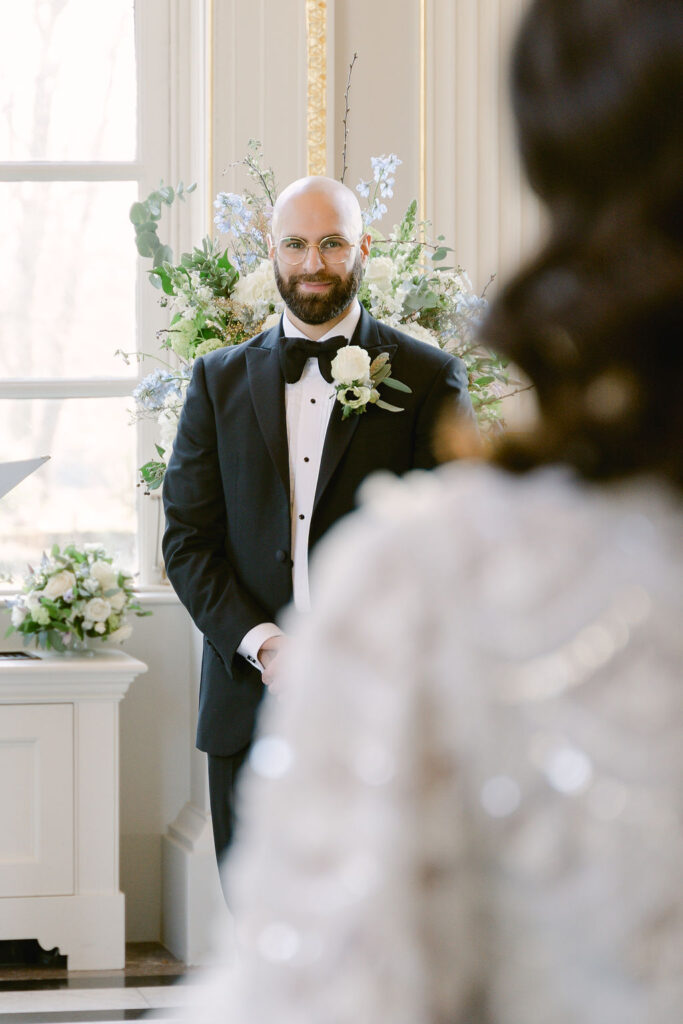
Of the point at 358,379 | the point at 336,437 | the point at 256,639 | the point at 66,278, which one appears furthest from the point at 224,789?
the point at 66,278

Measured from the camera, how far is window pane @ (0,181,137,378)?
486 cm

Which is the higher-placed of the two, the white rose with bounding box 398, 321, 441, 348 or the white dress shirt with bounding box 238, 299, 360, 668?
the white rose with bounding box 398, 321, 441, 348

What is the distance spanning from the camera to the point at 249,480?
9.77ft

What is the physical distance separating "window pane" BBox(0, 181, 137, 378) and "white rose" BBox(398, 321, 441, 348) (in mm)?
1804

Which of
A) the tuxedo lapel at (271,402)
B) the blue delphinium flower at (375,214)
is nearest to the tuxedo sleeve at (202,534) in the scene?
the tuxedo lapel at (271,402)

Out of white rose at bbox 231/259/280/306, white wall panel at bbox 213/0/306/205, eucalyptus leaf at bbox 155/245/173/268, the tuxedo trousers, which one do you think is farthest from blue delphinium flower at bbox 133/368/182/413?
white wall panel at bbox 213/0/306/205

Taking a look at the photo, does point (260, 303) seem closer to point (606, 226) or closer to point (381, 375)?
point (381, 375)

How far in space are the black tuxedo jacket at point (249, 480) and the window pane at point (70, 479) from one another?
1801 mm

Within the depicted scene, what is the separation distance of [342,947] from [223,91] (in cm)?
432

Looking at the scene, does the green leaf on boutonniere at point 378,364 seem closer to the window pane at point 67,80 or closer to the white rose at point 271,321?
the white rose at point 271,321

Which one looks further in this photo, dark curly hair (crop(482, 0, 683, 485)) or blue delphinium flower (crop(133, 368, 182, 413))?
blue delphinium flower (crop(133, 368, 182, 413))

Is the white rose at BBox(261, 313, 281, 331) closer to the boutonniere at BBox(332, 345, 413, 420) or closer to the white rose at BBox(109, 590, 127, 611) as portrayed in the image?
the boutonniere at BBox(332, 345, 413, 420)

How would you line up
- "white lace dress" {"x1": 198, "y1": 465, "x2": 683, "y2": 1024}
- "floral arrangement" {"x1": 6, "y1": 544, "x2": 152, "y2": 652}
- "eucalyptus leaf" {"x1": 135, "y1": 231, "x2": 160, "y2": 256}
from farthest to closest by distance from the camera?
1. "floral arrangement" {"x1": 6, "y1": 544, "x2": 152, "y2": 652}
2. "eucalyptus leaf" {"x1": 135, "y1": 231, "x2": 160, "y2": 256}
3. "white lace dress" {"x1": 198, "y1": 465, "x2": 683, "y2": 1024}

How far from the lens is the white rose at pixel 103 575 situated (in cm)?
430
